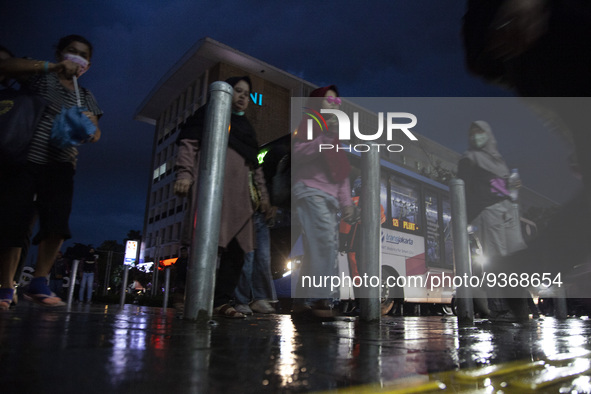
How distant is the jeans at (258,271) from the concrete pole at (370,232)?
104 cm

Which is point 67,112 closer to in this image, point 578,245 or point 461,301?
point 578,245

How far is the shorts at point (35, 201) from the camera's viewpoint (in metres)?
2.75

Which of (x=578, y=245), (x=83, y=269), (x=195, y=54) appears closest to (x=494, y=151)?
(x=578, y=245)

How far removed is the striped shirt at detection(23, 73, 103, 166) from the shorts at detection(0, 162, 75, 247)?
57mm

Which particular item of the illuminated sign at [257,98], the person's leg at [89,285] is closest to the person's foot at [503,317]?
the person's leg at [89,285]

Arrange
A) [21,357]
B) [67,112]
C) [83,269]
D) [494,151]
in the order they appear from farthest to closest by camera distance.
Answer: [83,269] → [494,151] → [67,112] → [21,357]

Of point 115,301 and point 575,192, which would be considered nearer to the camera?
point 575,192

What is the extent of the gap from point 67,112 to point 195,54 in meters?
30.0

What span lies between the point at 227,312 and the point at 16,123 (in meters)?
1.96

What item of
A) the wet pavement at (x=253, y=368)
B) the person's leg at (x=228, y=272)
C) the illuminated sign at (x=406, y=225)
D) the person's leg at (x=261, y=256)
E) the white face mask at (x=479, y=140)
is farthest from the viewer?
the illuminated sign at (x=406, y=225)

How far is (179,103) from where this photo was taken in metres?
38.2

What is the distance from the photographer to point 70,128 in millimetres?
2863

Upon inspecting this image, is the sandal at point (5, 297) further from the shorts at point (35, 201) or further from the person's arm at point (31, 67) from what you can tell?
the person's arm at point (31, 67)

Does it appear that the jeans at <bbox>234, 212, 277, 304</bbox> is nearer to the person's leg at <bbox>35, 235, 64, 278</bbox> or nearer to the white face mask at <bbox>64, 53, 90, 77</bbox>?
the person's leg at <bbox>35, 235, 64, 278</bbox>
